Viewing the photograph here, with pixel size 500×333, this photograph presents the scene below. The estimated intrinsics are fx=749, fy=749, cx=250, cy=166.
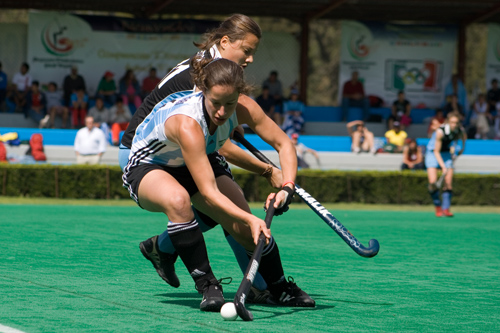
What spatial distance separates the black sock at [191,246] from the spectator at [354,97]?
16.4m

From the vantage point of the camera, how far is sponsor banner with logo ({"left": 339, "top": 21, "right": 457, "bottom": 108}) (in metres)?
21.0

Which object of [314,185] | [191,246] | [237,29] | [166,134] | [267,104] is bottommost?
[314,185]

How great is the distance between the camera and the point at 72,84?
1867 cm

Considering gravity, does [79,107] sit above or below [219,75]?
below

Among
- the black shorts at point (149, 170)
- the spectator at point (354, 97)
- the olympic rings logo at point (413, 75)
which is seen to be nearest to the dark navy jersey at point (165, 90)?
the black shorts at point (149, 170)

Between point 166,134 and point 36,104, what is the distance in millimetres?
15109

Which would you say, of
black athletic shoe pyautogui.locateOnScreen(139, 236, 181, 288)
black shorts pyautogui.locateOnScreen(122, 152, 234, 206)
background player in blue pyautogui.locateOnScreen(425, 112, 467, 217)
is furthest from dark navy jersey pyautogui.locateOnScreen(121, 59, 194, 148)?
background player in blue pyautogui.locateOnScreen(425, 112, 467, 217)

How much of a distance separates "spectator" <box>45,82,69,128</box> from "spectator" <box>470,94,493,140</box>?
34.8 ft

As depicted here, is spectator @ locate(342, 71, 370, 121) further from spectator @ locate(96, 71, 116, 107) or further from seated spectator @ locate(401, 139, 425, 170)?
spectator @ locate(96, 71, 116, 107)

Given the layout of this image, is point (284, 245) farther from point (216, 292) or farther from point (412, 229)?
point (216, 292)

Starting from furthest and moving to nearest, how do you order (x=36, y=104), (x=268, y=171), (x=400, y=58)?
(x=400, y=58), (x=36, y=104), (x=268, y=171)

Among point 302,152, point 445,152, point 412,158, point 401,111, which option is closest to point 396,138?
point 412,158

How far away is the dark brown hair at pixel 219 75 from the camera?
3891mm

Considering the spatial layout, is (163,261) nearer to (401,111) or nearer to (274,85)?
(274,85)
